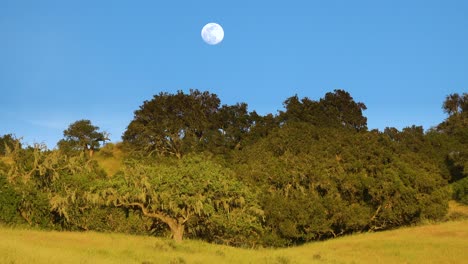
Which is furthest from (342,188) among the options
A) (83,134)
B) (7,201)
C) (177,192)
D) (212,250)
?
(83,134)

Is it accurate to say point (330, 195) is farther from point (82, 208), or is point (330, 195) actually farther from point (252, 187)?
point (82, 208)

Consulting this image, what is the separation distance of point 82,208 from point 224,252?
51.9 feet

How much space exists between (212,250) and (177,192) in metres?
5.46

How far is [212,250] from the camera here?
30.7m

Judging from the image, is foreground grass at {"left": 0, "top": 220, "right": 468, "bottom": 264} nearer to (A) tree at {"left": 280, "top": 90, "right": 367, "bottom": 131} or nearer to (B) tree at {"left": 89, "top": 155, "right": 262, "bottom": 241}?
→ (B) tree at {"left": 89, "top": 155, "right": 262, "bottom": 241}

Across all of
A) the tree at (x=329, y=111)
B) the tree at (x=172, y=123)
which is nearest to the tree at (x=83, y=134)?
the tree at (x=172, y=123)

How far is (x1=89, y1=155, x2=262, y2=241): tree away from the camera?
34.2 meters

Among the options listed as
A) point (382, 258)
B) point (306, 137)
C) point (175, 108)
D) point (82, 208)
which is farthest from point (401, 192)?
point (175, 108)

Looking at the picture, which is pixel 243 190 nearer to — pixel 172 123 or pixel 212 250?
pixel 212 250

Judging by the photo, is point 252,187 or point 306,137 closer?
point 252,187

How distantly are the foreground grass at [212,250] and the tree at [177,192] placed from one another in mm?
2619

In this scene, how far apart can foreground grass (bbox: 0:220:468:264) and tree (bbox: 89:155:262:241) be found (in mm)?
2619

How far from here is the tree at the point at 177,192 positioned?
112ft

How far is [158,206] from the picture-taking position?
34.6 meters
